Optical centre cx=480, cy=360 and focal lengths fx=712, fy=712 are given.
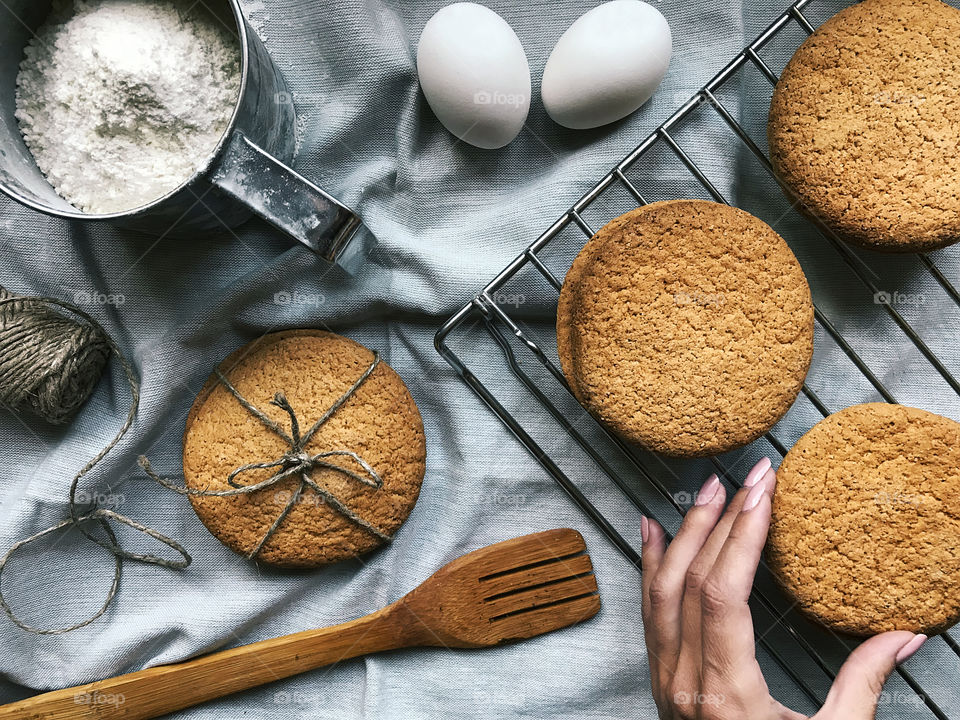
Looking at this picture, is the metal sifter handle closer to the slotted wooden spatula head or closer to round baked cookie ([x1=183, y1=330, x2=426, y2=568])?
round baked cookie ([x1=183, y1=330, x2=426, y2=568])

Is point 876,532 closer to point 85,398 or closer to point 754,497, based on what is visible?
point 754,497

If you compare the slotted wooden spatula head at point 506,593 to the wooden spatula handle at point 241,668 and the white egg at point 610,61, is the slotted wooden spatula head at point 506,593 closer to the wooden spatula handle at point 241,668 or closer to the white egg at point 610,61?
the wooden spatula handle at point 241,668

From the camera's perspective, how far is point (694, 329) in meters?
0.75

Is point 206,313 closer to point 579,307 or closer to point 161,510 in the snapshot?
point 161,510

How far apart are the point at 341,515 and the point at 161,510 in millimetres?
249

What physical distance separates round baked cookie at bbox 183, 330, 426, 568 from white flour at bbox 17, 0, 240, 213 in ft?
0.79

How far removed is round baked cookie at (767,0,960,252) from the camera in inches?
29.3

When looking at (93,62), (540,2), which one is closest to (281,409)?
(93,62)

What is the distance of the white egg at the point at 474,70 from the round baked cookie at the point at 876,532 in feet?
1.66

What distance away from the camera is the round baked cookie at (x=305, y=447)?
0.83 m

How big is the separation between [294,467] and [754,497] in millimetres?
508

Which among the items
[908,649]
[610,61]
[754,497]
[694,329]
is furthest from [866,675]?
[610,61]

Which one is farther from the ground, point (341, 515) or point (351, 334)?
point (351, 334)

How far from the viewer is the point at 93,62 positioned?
26.2 inches
